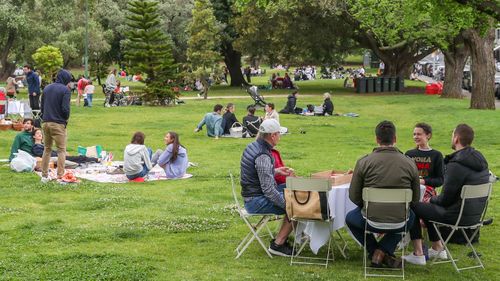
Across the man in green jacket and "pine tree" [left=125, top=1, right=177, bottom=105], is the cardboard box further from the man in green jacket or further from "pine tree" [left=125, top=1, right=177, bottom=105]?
"pine tree" [left=125, top=1, right=177, bottom=105]

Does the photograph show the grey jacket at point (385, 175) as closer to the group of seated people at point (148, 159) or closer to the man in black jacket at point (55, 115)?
the group of seated people at point (148, 159)

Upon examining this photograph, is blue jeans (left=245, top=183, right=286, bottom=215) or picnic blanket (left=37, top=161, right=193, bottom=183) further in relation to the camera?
picnic blanket (left=37, top=161, right=193, bottom=183)

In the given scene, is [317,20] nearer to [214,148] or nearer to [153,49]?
[153,49]

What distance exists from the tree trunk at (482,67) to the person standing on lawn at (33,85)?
15.7 meters

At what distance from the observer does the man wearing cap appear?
8.52 metres

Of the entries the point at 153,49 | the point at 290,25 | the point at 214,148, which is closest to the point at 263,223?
the point at 214,148

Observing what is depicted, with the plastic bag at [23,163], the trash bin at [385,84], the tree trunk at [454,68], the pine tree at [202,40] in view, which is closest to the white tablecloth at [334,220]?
the plastic bag at [23,163]

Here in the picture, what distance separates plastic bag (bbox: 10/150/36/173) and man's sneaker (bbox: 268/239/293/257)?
767 centimetres

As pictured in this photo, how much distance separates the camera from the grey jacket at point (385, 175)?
25.7 ft

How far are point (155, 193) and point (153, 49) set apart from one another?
1008 inches

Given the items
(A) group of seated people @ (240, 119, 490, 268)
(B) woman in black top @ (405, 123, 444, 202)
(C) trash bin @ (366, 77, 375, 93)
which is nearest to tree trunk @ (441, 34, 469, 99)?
(C) trash bin @ (366, 77, 375, 93)

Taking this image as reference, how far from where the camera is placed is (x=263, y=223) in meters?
8.70

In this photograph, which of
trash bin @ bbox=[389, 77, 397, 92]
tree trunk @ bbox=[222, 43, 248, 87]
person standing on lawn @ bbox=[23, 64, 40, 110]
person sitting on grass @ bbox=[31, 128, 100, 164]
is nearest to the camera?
person sitting on grass @ bbox=[31, 128, 100, 164]

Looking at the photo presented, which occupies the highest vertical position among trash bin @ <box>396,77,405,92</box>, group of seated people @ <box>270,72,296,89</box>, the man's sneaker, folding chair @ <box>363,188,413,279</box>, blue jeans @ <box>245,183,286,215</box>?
folding chair @ <box>363,188,413,279</box>
